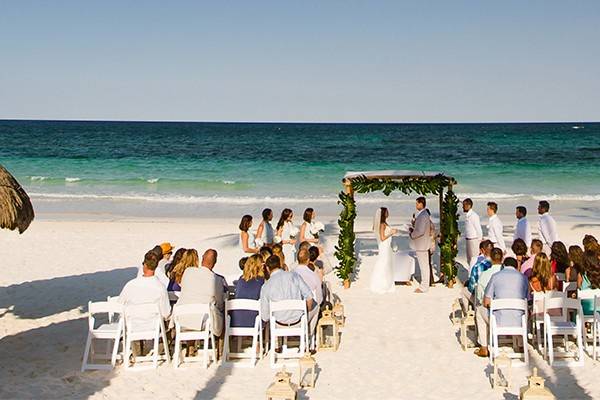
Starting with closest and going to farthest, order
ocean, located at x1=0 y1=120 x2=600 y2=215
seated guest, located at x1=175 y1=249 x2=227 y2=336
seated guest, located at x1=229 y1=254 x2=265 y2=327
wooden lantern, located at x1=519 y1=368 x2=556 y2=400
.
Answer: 1. wooden lantern, located at x1=519 y1=368 x2=556 y2=400
2. seated guest, located at x1=175 y1=249 x2=227 y2=336
3. seated guest, located at x1=229 y1=254 x2=265 y2=327
4. ocean, located at x1=0 y1=120 x2=600 y2=215

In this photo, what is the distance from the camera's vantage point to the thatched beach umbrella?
8.70 m

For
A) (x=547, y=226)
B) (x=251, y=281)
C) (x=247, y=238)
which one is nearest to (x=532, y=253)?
(x=547, y=226)

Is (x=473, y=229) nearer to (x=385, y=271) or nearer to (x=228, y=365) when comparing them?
(x=385, y=271)

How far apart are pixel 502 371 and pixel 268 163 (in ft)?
154

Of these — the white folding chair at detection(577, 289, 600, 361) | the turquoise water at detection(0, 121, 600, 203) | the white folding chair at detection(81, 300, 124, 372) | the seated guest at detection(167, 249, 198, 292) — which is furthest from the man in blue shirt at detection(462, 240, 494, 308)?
the turquoise water at detection(0, 121, 600, 203)

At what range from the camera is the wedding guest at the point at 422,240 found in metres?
12.4

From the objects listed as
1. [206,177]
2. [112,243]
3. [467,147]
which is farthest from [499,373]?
[467,147]

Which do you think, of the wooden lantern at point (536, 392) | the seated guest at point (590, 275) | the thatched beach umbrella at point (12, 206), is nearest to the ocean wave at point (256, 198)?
the seated guest at point (590, 275)

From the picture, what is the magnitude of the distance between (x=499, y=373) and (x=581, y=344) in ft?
3.50

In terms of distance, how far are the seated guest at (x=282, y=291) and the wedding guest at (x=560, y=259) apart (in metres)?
3.49

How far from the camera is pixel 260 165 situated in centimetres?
5266

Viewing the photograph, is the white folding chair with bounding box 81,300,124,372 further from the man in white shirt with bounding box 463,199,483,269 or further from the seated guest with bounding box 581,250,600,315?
the man in white shirt with bounding box 463,199,483,269

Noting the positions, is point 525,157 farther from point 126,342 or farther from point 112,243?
point 126,342

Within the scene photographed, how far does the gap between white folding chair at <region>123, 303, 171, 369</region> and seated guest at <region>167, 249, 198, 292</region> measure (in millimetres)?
992
